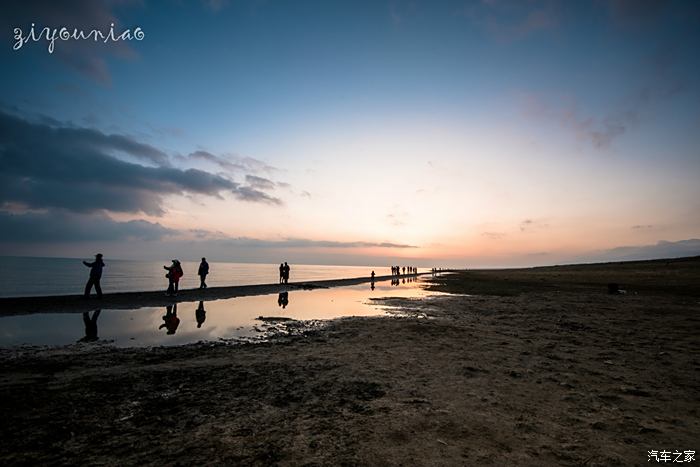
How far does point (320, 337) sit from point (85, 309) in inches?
578

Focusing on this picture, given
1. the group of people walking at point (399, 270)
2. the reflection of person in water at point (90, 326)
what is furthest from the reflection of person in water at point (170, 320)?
the group of people walking at point (399, 270)

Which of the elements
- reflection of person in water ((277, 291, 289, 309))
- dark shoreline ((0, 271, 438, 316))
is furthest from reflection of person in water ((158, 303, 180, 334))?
reflection of person in water ((277, 291, 289, 309))

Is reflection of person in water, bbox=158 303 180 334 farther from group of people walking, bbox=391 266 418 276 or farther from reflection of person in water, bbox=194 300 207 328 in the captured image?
group of people walking, bbox=391 266 418 276

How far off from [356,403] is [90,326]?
45.6 feet

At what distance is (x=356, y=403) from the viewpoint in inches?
260

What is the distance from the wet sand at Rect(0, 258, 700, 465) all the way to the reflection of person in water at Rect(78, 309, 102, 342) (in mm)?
1536

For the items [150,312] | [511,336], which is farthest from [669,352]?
[150,312]

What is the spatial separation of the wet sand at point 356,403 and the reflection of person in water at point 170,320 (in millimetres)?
3668

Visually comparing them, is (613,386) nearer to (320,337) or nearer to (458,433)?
(458,433)

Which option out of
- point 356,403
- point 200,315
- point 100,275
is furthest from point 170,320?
point 356,403

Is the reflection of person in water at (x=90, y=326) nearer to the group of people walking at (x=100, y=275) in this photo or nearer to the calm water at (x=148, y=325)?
the calm water at (x=148, y=325)

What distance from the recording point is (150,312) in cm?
1881

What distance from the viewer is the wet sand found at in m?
4.75

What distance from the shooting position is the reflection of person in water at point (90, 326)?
12.2 m
